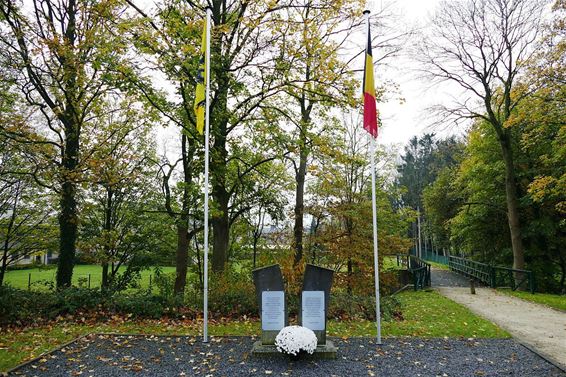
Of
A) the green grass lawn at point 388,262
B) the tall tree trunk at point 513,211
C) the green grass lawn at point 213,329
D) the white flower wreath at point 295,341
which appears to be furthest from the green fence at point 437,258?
the white flower wreath at point 295,341

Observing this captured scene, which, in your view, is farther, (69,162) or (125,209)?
(125,209)

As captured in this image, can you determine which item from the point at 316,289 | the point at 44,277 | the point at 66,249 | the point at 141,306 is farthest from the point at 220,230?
the point at 44,277

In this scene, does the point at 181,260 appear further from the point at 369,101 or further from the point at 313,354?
the point at 369,101

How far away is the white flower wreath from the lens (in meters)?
6.18

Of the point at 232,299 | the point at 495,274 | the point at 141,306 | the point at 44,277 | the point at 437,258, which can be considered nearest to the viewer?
the point at 141,306

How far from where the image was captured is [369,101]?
7.69m

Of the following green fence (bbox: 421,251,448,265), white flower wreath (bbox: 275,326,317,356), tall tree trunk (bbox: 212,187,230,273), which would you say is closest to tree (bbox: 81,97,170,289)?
tall tree trunk (bbox: 212,187,230,273)

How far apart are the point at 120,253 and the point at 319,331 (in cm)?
1080

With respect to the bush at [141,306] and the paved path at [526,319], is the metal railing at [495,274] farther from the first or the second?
the bush at [141,306]

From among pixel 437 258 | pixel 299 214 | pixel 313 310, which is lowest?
pixel 437 258

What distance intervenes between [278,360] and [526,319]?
7408 millimetres

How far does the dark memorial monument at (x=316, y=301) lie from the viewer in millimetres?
6965

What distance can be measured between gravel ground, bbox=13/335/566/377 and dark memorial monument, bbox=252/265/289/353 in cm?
47

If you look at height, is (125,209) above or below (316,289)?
above
